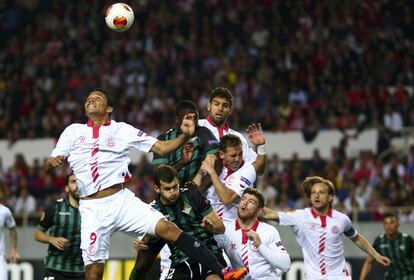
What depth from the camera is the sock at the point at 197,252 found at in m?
9.86

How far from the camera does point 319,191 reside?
460 inches

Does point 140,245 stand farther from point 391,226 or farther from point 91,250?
point 391,226

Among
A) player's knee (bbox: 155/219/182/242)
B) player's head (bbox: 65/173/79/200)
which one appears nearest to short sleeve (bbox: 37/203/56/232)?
player's head (bbox: 65/173/79/200)

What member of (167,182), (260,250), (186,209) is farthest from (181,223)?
(260,250)

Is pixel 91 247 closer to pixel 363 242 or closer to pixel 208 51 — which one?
pixel 363 242

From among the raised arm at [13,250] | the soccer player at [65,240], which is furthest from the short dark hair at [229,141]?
the raised arm at [13,250]

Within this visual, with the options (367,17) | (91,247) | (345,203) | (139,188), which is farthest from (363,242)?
(367,17)

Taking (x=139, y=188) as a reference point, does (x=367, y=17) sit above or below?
above

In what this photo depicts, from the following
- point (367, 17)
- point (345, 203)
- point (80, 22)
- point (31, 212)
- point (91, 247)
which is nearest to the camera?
point (91, 247)

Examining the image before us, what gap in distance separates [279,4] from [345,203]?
7.75m

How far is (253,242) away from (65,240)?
2553mm

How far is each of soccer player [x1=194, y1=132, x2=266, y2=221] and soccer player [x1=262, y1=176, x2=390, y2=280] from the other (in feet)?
1.71

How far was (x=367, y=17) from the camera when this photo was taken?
23.6m

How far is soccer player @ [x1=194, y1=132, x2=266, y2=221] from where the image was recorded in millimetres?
10820
